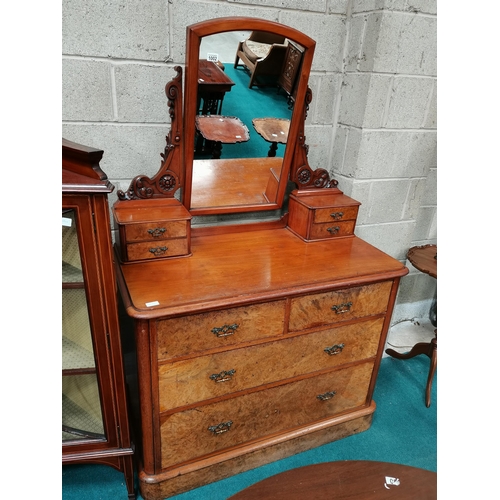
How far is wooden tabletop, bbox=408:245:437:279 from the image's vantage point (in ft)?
7.44

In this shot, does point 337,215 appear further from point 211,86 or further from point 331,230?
point 211,86

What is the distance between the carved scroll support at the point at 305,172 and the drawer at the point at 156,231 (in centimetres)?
66

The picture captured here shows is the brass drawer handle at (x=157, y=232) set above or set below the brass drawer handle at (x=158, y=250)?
above

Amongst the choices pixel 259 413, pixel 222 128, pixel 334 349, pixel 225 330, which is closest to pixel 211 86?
pixel 222 128

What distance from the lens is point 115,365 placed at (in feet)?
4.93

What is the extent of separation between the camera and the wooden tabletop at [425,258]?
89.3 inches

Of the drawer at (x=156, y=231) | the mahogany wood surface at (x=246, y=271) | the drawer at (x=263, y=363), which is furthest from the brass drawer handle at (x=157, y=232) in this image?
the drawer at (x=263, y=363)

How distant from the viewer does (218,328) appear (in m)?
1.56

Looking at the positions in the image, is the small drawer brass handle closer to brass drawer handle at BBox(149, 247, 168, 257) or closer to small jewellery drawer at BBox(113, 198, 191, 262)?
small jewellery drawer at BBox(113, 198, 191, 262)

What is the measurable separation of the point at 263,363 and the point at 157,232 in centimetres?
70

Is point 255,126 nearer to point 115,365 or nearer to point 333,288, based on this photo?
point 333,288

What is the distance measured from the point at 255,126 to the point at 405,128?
85 cm

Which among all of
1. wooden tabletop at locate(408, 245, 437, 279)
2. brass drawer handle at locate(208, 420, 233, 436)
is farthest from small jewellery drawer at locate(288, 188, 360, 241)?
brass drawer handle at locate(208, 420, 233, 436)

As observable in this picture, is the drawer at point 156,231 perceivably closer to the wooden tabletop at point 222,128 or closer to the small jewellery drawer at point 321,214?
the wooden tabletop at point 222,128
